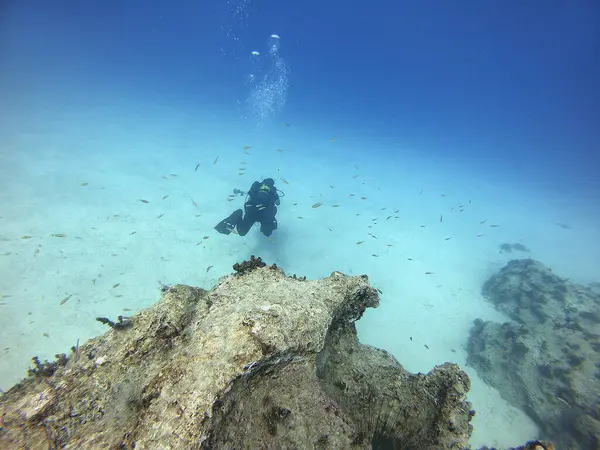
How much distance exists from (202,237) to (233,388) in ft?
40.6

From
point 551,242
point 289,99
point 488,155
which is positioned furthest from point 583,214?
point 289,99

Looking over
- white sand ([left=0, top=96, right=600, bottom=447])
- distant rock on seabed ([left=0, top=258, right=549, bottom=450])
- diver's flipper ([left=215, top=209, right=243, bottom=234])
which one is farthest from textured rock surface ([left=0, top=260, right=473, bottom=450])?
diver's flipper ([left=215, top=209, right=243, bottom=234])

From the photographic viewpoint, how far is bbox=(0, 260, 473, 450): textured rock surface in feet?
6.17

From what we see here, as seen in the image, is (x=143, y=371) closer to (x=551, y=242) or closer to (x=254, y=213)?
(x=254, y=213)

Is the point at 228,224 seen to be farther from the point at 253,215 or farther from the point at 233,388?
the point at 233,388

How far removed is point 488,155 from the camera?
59.3 m

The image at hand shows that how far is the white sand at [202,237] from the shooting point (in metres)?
9.34

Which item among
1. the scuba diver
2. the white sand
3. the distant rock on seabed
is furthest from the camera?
the scuba diver

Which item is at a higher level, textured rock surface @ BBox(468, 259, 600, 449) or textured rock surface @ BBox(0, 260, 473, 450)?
textured rock surface @ BBox(0, 260, 473, 450)

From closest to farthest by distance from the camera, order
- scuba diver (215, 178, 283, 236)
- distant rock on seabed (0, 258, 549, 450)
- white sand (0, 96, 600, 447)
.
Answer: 1. distant rock on seabed (0, 258, 549, 450)
2. white sand (0, 96, 600, 447)
3. scuba diver (215, 178, 283, 236)

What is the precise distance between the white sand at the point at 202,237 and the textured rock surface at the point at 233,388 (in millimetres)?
7859

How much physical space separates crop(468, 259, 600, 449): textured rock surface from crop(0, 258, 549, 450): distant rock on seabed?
29.9ft

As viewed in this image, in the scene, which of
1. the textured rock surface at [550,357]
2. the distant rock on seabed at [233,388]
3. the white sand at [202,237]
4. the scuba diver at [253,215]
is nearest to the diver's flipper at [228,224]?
the scuba diver at [253,215]

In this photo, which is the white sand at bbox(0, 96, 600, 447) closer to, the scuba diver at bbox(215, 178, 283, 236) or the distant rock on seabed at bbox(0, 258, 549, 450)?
the scuba diver at bbox(215, 178, 283, 236)
